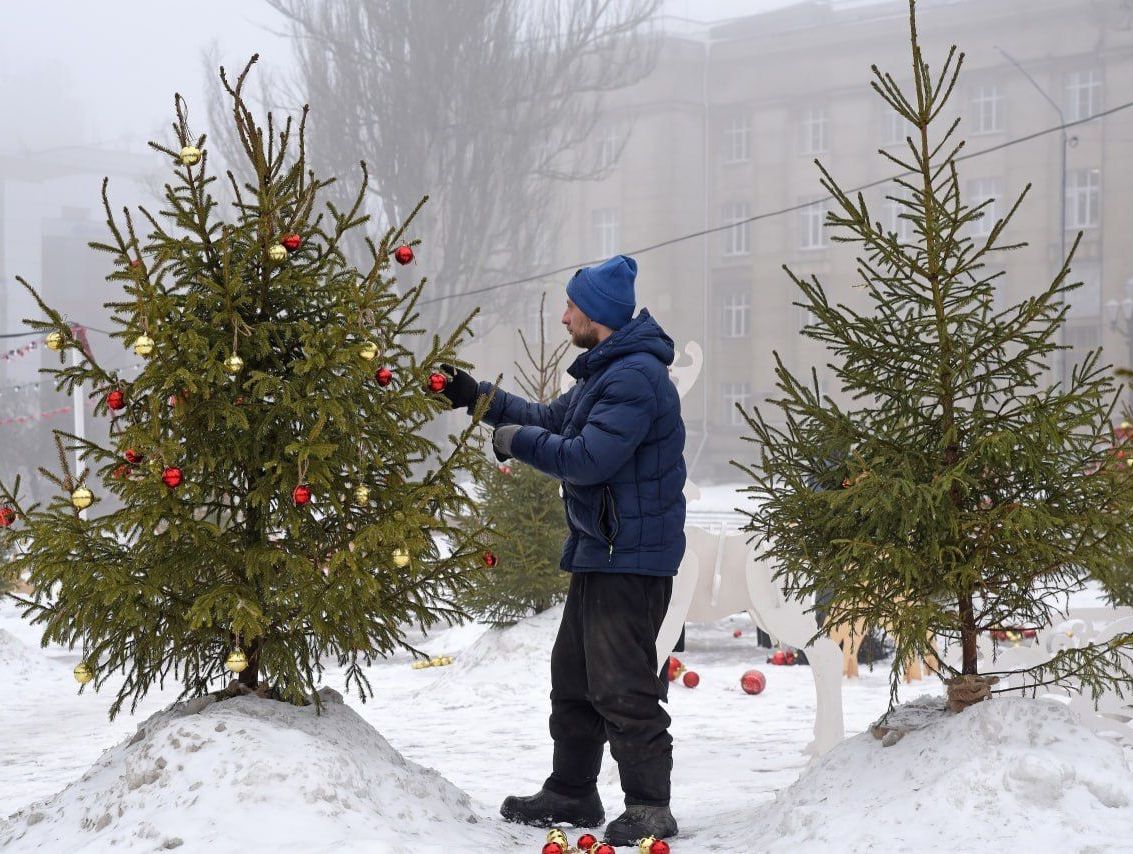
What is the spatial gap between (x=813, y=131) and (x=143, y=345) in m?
44.2

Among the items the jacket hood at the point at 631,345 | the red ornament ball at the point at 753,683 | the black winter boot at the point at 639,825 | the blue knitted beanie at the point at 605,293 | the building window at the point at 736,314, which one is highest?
the building window at the point at 736,314

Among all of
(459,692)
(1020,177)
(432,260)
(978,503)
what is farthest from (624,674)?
(1020,177)

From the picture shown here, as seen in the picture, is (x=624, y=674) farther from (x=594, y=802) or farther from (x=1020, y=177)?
(x=1020, y=177)

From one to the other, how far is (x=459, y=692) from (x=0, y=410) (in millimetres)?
30853

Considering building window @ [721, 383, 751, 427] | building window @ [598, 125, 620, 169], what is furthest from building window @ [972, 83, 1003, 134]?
building window @ [598, 125, 620, 169]

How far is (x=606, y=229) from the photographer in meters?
49.1

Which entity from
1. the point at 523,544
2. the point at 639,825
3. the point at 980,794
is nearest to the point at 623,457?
the point at 639,825

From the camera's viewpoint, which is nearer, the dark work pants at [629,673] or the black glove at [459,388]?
the dark work pants at [629,673]

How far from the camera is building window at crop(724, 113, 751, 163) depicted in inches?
1836

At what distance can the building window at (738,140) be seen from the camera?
4662 cm

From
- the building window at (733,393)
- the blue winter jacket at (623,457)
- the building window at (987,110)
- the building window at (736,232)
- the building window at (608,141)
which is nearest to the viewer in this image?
the blue winter jacket at (623,457)

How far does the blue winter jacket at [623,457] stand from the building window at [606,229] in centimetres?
4475

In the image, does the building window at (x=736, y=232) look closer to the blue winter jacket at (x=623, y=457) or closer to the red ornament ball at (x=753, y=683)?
the red ornament ball at (x=753, y=683)

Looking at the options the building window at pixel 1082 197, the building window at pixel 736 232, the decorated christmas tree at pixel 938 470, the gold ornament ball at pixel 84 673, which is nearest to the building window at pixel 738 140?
the building window at pixel 736 232
